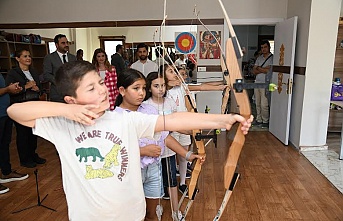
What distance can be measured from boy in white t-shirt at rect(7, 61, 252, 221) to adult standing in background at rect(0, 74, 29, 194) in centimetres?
186

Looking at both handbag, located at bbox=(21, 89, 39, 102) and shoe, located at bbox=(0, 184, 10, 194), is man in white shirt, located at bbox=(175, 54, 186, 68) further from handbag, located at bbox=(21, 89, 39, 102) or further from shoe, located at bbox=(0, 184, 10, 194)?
shoe, located at bbox=(0, 184, 10, 194)

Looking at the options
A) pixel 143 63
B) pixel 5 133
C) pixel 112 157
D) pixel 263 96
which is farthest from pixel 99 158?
pixel 263 96

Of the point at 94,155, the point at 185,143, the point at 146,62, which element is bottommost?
the point at 185,143

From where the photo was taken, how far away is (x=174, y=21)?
14.3 ft

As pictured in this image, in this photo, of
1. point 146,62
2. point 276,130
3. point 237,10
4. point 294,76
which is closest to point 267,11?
point 237,10

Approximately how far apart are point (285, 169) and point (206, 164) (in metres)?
0.78

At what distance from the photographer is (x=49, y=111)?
0.81 metres

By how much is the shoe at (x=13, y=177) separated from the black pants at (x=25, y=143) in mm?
262

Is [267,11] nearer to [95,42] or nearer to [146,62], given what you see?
[146,62]

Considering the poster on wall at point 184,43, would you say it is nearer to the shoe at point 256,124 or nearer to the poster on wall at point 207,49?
the poster on wall at point 207,49

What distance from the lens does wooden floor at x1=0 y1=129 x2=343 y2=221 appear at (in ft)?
6.81

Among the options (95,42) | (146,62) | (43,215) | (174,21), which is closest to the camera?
(43,215)

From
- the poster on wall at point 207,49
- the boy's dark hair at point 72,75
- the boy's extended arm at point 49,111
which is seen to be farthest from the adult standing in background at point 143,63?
the boy's extended arm at point 49,111

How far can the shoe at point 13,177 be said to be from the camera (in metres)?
2.65
